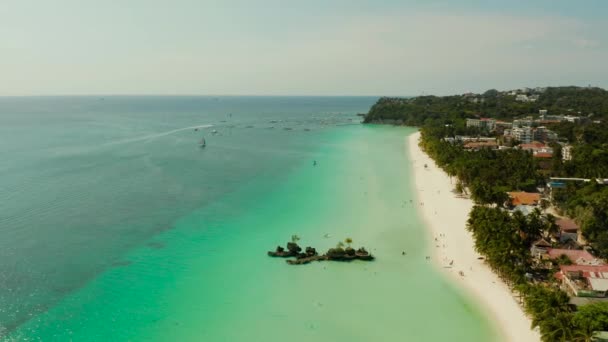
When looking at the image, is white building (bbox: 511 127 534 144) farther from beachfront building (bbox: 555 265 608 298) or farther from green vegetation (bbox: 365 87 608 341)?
beachfront building (bbox: 555 265 608 298)

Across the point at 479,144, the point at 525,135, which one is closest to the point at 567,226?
the point at 479,144

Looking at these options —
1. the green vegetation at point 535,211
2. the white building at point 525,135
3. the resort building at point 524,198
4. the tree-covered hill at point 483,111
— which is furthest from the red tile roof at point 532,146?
the tree-covered hill at point 483,111

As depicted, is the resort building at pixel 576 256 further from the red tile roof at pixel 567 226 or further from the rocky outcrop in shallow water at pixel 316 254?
the rocky outcrop in shallow water at pixel 316 254

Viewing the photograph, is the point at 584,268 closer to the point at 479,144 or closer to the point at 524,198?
the point at 524,198

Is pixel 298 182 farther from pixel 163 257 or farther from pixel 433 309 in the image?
pixel 433 309

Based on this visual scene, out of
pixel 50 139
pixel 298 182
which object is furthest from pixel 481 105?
pixel 50 139

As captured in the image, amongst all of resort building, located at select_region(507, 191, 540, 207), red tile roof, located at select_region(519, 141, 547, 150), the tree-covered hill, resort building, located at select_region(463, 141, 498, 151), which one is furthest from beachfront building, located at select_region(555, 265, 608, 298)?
the tree-covered hill
